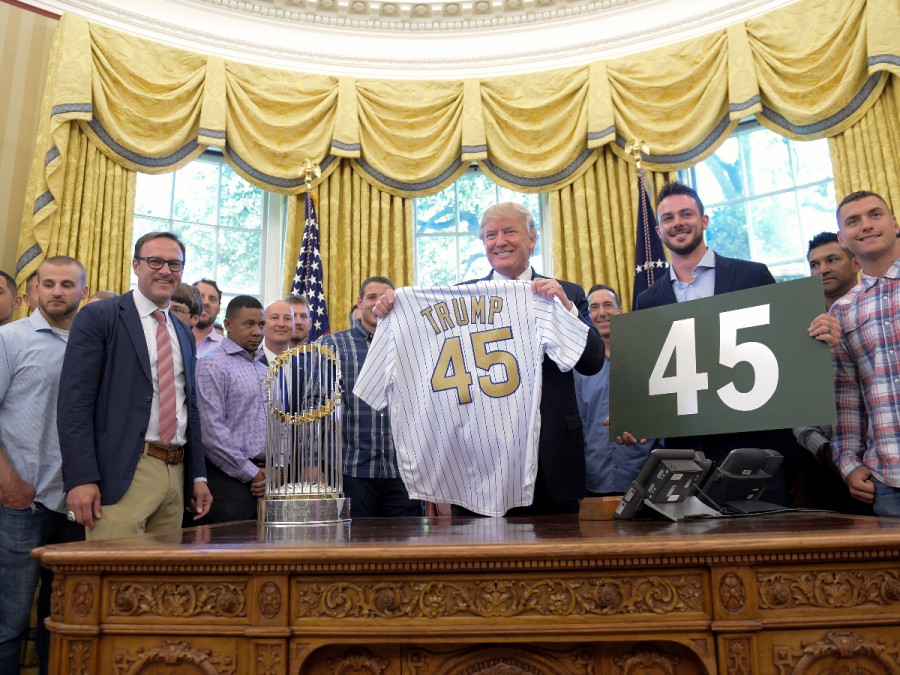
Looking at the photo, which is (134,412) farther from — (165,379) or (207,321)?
(207,321)

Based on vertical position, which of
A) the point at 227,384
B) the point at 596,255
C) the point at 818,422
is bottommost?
the point at 818,422

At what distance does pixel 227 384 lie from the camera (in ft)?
10.5

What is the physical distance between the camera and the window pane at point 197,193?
637 cm

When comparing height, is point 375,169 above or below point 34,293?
above

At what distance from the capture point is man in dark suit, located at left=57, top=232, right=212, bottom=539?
7.81ft

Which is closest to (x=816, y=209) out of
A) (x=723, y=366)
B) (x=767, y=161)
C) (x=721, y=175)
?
(x=767, y=161)

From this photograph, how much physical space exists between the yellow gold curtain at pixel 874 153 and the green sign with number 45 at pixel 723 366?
3.60 metres

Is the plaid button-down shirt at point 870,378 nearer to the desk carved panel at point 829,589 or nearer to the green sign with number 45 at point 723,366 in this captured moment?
the green sign with number 45 at point 723,366

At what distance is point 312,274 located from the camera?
607 cm

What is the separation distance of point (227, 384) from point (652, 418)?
1.80 metres

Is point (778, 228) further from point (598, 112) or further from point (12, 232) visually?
point (12, 232)

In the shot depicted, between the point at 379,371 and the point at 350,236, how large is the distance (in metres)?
4.05

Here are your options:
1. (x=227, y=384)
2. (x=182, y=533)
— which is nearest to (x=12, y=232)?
(x=227, y=384)

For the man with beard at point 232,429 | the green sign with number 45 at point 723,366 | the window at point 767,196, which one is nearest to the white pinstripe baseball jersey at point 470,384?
the green sign with number 45 at point 723,366
